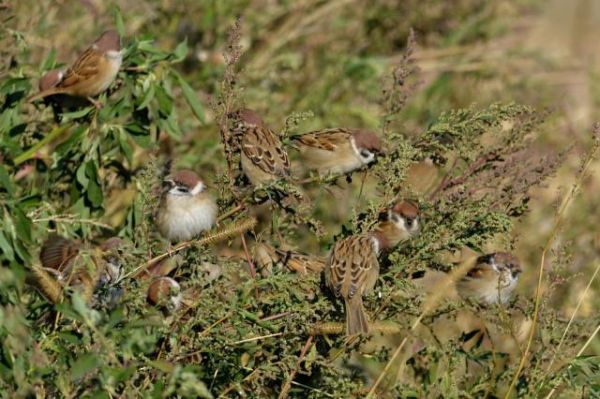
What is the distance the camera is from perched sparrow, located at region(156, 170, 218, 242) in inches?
144

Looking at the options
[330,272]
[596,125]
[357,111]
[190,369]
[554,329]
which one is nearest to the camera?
[190,369]

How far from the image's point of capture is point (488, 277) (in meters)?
4.04

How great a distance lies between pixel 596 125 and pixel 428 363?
1.00 metres

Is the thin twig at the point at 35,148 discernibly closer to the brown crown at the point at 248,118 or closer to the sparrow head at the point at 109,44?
the sparrow head at the point at 109,44

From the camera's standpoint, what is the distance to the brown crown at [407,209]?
10.7 ft

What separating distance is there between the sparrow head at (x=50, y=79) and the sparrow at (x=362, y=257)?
132 centimetres

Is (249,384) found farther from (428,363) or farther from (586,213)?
(586,213)

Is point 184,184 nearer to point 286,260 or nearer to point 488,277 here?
point 286,260

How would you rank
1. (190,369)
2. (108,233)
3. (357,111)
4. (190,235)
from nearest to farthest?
1. (190,369)
2. (190,235)
3. (108,233)
4. (357,111)

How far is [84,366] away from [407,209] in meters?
1.40

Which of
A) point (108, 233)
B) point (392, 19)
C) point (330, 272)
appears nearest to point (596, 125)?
point (330, 272)

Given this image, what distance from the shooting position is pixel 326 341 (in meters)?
2.93

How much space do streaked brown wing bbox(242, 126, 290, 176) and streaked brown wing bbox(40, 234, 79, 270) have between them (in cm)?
71

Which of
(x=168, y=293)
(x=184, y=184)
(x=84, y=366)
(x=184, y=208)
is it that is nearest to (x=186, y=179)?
(x=184, y=184)
